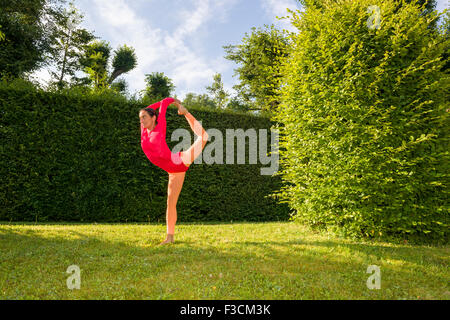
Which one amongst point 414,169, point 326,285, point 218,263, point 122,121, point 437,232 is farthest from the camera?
point 122,121

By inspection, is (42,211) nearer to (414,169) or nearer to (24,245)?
(24,245)

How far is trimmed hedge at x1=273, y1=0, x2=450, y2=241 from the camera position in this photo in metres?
5.79

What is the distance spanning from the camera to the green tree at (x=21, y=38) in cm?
1506

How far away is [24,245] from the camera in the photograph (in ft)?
16.1

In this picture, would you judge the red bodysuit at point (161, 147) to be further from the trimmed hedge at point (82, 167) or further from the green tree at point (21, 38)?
the green tree at point (21, 38)

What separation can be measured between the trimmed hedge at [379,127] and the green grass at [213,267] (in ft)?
2.64

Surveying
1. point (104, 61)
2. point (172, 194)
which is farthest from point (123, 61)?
point (172, 194)

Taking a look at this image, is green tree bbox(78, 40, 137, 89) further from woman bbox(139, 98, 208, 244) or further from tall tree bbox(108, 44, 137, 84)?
woman bbox(139, 98, 208, 244)

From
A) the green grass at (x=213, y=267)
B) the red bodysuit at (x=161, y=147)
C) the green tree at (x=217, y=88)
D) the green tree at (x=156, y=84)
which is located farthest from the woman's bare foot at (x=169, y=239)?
the green tree at (x=217, y=88)

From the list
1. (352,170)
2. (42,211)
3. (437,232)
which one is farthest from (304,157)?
(42,211)

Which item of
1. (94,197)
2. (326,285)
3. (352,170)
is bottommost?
(326,285)

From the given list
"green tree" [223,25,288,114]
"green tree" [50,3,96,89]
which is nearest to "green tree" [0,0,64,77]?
"green tree" [50,3,96,89]

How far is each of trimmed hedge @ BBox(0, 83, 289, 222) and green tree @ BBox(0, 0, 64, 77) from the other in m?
9.19

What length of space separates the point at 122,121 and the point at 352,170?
7.50 m
